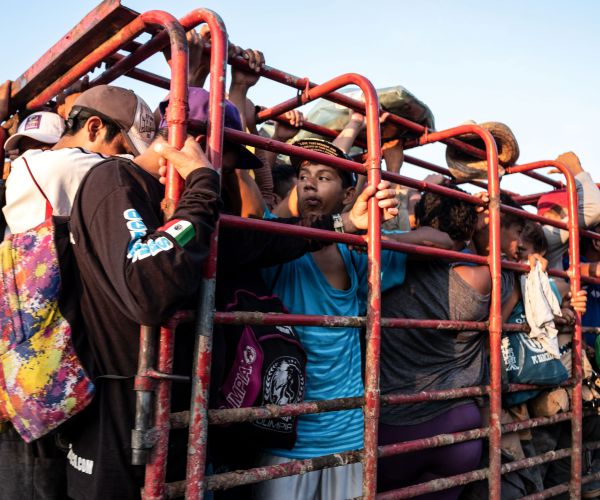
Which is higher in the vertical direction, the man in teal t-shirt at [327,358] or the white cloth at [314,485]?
the man in teal t-shirt at [327,358]

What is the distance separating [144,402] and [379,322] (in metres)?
0.87

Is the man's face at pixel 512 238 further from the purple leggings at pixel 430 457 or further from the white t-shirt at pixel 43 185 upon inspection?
the white t-shirt at pixel 43 185

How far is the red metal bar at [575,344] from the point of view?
294 cm

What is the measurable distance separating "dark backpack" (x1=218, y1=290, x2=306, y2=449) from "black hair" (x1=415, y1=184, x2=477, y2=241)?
1.08 meters

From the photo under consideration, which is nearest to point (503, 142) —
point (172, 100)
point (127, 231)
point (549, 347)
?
point (549, 347)

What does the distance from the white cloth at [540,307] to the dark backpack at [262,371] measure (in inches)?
59.8

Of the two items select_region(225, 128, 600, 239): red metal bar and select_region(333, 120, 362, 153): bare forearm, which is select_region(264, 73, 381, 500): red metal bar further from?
select_region(333, 120, 362, 153): bare forearm

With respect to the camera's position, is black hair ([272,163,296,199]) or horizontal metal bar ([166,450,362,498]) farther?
black hair ([272,163,296,199])

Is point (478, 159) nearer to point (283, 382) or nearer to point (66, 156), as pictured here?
point (283, 382)

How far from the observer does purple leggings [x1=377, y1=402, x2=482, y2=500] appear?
7.52 ft

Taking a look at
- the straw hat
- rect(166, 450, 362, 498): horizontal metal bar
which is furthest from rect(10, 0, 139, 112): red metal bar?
the straw hat

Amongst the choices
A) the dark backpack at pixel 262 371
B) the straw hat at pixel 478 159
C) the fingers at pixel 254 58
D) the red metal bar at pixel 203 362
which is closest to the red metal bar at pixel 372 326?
the dark backpack at pixel 262 371

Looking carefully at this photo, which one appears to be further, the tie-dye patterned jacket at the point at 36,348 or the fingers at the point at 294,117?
the fingers at the point at 294,117

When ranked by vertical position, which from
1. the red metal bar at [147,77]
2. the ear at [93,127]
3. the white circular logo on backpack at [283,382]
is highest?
the red metal bar at [147,77]
